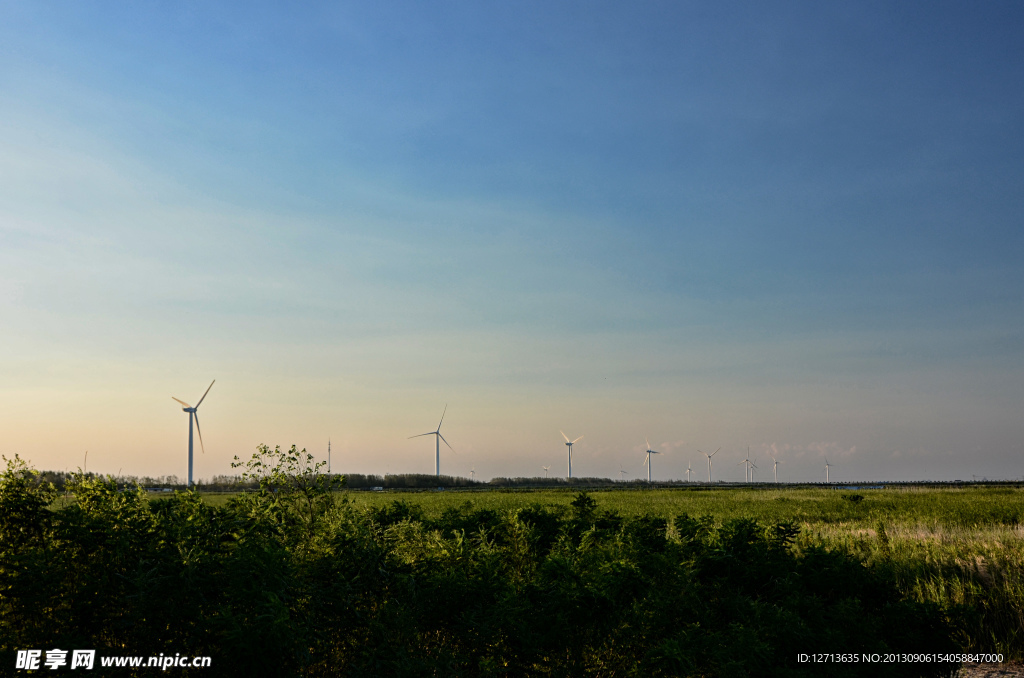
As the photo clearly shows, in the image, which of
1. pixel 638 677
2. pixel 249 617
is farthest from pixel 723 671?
pixel 249 617

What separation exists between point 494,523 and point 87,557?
847 centimetres

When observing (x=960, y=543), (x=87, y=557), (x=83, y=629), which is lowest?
(x=960, y=543)

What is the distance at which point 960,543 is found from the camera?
29812mm

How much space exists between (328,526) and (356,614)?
7.58 feet

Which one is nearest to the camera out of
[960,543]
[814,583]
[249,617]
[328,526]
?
[249,617]

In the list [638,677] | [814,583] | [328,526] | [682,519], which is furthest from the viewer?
[682,519]

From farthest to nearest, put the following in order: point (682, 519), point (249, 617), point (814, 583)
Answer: point (682, 519) → point (814, 583) → point (249, 617)

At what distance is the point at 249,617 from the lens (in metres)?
8.62

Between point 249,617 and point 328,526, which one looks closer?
point 249,617

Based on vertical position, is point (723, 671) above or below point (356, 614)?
below

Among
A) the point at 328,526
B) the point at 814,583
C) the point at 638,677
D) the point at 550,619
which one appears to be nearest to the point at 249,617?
the point at 328,526

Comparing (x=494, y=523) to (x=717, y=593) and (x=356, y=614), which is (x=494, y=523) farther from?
(x=356, y=614)

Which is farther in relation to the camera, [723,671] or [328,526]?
[328,526]

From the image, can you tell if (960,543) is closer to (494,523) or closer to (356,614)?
(494,523)
